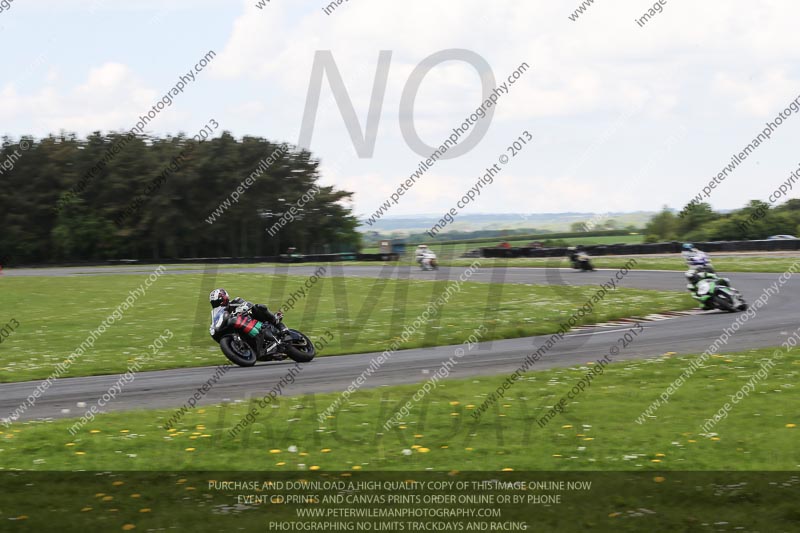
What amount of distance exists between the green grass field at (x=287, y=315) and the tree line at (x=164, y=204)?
36445mm

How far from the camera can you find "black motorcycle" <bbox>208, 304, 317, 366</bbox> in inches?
670

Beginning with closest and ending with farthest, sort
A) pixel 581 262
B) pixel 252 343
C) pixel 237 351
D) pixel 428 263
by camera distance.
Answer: pixel 237 351 < pixel 252 343 < pixel 581 262 < pixel 428 263

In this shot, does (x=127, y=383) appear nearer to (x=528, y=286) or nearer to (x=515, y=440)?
(x=515, y=440)

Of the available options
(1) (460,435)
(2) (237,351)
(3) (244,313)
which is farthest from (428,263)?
(1) (460,435)

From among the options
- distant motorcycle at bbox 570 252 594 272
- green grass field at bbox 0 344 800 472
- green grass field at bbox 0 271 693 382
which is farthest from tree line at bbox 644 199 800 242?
green grass field at bbox 0 344 800 472

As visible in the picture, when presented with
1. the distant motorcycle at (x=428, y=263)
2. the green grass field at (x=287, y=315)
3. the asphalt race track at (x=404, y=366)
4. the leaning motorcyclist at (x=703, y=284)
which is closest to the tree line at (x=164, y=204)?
the distant motorcycle at (x=428, y=263)

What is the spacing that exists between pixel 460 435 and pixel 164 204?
69.4 metres

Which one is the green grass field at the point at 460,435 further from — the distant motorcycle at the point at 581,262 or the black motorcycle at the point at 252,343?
the distant motorcycle at the point at 581,262

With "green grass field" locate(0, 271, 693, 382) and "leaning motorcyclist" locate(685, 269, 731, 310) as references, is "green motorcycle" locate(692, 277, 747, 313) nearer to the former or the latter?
"leaning motorcyclist" locate(685, 269, 731, 310)

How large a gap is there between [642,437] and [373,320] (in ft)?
51.6

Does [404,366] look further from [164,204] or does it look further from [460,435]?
[164,204]

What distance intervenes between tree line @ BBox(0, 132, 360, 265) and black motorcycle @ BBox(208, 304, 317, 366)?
5805 cm

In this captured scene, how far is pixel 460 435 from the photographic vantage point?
10.3m

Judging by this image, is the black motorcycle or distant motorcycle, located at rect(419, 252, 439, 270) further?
distant motorcycle, located at rect(419, 252, 439, 270)
